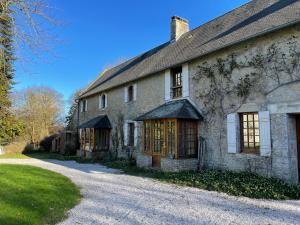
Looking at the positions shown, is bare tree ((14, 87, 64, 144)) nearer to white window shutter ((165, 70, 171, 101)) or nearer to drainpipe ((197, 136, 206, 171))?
white window shutter ((165, 70, 171, 101))

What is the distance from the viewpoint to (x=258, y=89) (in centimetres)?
877

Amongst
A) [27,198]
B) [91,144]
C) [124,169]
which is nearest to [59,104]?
[91,144]

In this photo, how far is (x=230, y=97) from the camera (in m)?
9.70

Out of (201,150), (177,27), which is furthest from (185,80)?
(177,27)

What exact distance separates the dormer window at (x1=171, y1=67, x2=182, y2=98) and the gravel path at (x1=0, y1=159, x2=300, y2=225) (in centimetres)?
548

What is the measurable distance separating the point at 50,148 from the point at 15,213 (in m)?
20.6

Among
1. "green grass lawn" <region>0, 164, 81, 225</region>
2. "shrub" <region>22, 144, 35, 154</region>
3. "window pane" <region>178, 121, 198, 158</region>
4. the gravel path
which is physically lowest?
the gravel path

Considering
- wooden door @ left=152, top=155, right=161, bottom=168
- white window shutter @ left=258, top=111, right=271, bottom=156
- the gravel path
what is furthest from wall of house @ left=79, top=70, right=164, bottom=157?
the gravel path

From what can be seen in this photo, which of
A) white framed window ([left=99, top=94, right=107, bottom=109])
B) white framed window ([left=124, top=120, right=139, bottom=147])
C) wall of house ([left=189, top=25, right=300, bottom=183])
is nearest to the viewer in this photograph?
wall of house ([left=189, top=25, right=300, bottom=183])

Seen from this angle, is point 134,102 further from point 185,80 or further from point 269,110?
point 269,110

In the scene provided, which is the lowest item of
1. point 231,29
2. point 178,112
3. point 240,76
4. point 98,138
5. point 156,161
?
point 156,161

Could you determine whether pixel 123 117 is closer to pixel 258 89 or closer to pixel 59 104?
pixel 258 89

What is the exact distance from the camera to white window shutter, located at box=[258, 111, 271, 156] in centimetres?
830

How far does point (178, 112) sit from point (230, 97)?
6.74ft
